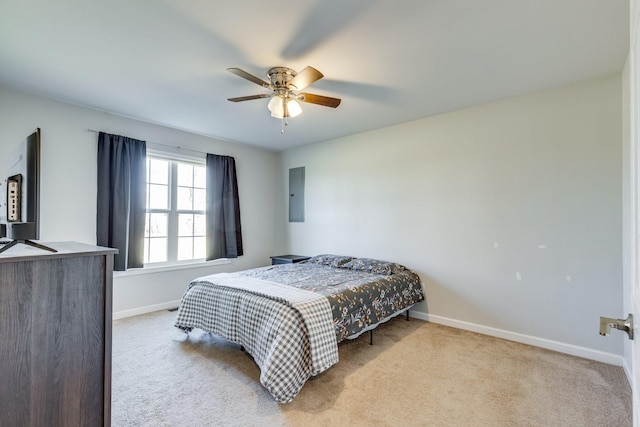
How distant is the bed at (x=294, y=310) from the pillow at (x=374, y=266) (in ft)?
0.04

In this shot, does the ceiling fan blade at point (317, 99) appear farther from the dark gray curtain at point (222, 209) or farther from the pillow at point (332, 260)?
the dark gray curtain at point (222, 209)

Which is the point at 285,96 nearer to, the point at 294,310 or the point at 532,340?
the point at 294,310

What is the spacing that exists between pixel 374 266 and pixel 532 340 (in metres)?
1.68

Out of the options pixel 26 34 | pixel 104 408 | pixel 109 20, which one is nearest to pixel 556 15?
pixel 109 20

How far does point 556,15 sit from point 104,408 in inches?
128

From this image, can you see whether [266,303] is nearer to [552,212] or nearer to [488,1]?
[488,1]

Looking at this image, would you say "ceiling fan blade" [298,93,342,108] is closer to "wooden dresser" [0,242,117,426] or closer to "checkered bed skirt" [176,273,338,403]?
"checkered bed skirt" [176,273,338,403]

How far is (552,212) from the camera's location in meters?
2.77

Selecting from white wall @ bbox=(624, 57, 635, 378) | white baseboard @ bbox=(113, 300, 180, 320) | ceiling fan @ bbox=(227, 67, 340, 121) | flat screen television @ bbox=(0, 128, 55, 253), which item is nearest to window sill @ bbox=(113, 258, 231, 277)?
white baseboard @ bbox=(113, 300, 180, 320)

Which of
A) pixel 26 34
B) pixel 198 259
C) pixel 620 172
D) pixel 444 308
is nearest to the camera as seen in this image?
pixel 26 34

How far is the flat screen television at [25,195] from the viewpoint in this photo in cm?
125

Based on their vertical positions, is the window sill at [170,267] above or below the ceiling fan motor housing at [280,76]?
below

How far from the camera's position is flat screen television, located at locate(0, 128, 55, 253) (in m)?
1.25

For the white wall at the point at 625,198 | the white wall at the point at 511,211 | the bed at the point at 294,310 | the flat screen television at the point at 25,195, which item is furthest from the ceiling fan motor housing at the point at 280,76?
the white wall at the point at 625,198
